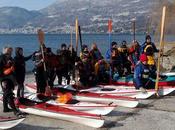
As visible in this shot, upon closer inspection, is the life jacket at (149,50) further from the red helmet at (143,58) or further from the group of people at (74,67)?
the red helmet at (143,58)

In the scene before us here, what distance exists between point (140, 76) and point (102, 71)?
2.71 m

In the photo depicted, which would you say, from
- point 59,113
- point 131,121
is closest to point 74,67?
point 59,113

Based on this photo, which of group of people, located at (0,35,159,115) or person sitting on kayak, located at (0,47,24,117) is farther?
group of people, located at (0,35,159,115)

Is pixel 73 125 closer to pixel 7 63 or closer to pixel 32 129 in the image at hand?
pixel 32 129

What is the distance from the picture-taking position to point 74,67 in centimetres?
1714

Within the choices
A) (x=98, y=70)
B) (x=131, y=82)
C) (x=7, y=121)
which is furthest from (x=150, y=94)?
(x=7, y=121)

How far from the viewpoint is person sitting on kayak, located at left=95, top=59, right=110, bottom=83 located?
1742cm

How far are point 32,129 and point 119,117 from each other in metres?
2.56

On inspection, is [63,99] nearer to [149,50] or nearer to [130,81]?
[130,81]

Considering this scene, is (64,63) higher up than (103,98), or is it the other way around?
(64,63)

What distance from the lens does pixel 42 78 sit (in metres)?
14.8

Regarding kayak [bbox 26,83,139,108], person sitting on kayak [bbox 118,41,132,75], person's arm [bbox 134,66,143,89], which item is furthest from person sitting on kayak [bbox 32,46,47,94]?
person sitting on kayak [bbox 118,41,132,75]

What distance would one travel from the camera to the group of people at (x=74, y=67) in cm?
1212

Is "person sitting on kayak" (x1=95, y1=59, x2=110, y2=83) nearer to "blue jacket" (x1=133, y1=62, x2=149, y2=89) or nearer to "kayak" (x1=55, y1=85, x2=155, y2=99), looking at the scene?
"kayak" (x1=55, y1=85, x2=155, y2=99)
